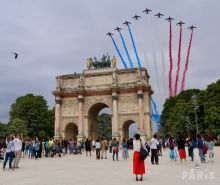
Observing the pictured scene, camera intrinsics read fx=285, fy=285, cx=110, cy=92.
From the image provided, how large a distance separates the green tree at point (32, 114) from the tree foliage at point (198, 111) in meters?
26.4

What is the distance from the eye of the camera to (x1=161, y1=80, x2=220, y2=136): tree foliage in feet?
142

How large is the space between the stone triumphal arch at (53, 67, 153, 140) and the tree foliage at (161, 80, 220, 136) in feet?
21.0

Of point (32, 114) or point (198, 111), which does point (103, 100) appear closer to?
point (198, 111)

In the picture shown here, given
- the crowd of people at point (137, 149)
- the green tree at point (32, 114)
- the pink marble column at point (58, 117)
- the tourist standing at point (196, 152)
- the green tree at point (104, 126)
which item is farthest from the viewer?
the green tree at point (104, 126)

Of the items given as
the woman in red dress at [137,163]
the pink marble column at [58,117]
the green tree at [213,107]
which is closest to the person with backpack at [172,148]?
the woman in red dress at [137,163]

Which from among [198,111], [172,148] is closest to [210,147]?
[172,148]

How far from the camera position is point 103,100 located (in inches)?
1962

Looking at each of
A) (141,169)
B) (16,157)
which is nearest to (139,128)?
(16,157)

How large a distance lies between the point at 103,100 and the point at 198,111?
16693mm

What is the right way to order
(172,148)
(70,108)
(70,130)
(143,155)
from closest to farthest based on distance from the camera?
(143,155), (172,148), (70,108), (70,130)

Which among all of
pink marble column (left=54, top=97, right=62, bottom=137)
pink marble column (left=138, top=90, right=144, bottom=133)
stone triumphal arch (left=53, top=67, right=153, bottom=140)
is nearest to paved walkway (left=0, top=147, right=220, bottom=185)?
pink marble column (left=138, top=90, right=144, bottom=133)

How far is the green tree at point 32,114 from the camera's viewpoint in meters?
59.5

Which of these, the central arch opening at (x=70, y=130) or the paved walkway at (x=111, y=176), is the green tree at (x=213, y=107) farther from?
the paved walkway at (x=111, y=176)

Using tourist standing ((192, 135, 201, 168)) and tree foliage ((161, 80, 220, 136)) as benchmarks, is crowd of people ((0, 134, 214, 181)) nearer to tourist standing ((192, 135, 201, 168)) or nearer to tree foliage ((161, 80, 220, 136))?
tourist standing ((192, 135, 201, 168))
